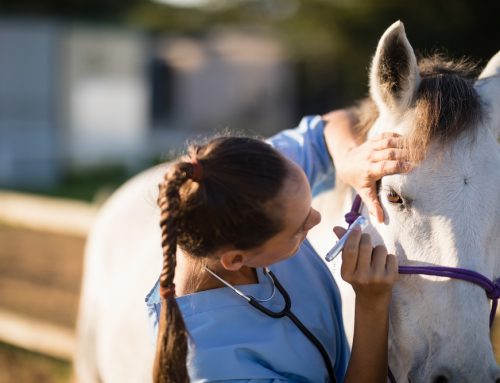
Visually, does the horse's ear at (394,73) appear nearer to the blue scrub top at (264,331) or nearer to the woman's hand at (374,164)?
the woman's hand at (374,164)

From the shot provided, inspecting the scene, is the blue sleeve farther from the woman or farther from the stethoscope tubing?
the stethoscope tubing

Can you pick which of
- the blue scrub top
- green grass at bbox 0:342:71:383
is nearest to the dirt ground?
green grass at bbox 0:342:71:383

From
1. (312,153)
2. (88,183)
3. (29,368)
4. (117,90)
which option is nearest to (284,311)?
(312,153)

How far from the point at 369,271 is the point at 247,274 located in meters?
0.31

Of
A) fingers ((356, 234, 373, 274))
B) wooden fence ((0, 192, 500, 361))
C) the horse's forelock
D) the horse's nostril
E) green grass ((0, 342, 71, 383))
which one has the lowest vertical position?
green grass ((0, 342, 71, 383))

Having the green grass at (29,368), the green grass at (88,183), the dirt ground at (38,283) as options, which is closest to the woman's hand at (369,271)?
the green grass at (29,368)

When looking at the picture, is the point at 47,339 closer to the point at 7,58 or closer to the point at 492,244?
the point at 492,244

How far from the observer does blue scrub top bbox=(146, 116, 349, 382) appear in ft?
4.80

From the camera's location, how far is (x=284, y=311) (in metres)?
1.56

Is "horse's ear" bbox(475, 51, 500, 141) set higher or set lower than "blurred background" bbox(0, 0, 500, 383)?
higher

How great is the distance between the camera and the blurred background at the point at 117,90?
5.34 meters

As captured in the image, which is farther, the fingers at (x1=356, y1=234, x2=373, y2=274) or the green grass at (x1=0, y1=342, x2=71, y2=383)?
A: the green grass at (x1=0, y1=342, x2=71, y2=383)

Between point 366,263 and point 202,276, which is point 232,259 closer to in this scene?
point 202,276

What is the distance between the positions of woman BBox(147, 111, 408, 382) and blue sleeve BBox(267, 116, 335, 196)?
0.46m
